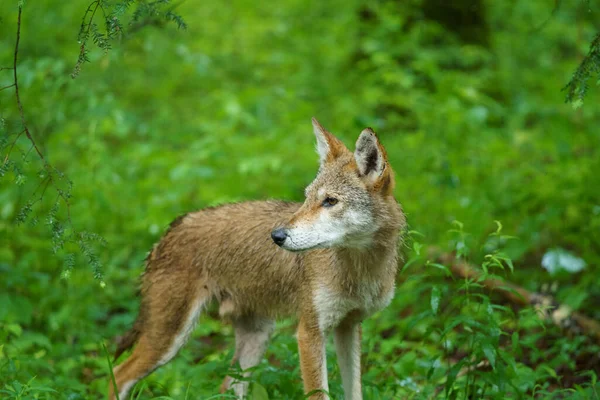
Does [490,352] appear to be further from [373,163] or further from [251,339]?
[251,339]

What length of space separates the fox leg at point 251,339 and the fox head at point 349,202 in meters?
1.54

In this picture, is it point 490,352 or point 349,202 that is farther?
point 349,202

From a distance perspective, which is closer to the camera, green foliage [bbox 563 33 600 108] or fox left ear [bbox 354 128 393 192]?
green foliage [bbox 563 33 600 108]

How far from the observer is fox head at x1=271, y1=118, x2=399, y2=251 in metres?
5.12

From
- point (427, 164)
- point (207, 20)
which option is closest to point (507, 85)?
point (427, 164)

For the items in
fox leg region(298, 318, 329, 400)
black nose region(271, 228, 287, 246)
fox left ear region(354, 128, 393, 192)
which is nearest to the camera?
black nose region(271, 228, 287, 246)

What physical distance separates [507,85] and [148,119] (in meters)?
6.23

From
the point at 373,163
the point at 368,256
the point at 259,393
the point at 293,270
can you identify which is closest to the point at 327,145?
the point at 373,163

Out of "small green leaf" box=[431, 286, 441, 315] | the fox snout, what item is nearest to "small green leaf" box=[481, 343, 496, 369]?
"small green leaf" box=[431, 286, 441, 315]

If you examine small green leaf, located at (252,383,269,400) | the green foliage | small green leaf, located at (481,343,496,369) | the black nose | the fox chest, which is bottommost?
small green leaf, located at (252,383,269,400)

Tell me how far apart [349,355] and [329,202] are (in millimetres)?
1250

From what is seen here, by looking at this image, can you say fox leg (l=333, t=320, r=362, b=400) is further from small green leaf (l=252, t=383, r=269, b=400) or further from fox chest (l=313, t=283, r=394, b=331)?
small green leaf (l=252, t=383, r=269, b=400)

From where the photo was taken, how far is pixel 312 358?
217 inches

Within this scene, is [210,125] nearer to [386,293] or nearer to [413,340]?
[413,340]
